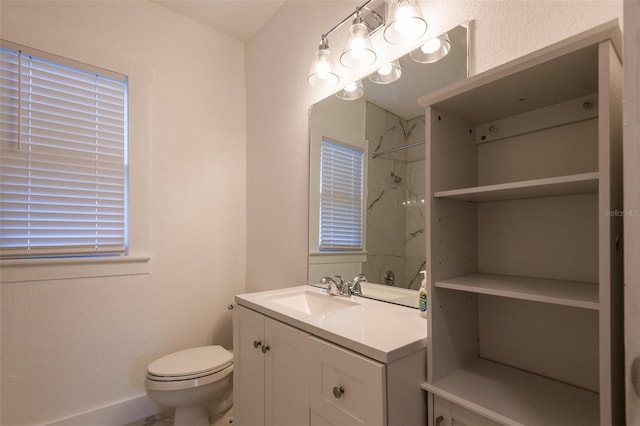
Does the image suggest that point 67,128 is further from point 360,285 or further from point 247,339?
point 360,285

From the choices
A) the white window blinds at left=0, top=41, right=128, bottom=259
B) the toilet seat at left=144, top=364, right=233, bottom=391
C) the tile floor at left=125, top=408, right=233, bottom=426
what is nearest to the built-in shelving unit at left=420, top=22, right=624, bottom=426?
the toilet seat at left=144, top=364, right=233, bottom=391

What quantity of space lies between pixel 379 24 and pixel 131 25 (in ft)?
5.21

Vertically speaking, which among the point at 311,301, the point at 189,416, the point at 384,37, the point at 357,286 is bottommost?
the point at 189,416

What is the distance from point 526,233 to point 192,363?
1.73 metres

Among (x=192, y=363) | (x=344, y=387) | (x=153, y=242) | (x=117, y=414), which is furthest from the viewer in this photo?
(x=153, y=242)

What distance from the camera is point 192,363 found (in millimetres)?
1727

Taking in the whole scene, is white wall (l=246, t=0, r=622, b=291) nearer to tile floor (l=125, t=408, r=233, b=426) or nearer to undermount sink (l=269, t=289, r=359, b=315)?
undermount sink (l=269, t=289, r=359, b=315)

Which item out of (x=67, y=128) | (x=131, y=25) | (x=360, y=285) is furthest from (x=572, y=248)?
(x=131, y=25)

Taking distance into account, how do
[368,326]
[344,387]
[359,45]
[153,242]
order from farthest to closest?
1. [153,242]
2. [359,45]
3. [368,326]
4. [344,387]

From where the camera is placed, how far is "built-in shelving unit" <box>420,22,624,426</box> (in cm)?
70

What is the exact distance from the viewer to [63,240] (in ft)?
5.66

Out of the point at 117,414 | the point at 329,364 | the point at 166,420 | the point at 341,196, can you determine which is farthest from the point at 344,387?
the point at 117,414

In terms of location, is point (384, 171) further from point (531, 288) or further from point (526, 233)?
point (531, 288)

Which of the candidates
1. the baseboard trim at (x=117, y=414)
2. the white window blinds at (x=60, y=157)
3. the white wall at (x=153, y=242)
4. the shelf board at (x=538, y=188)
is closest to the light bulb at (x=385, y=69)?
the shelf board at (x=538, y=188)
